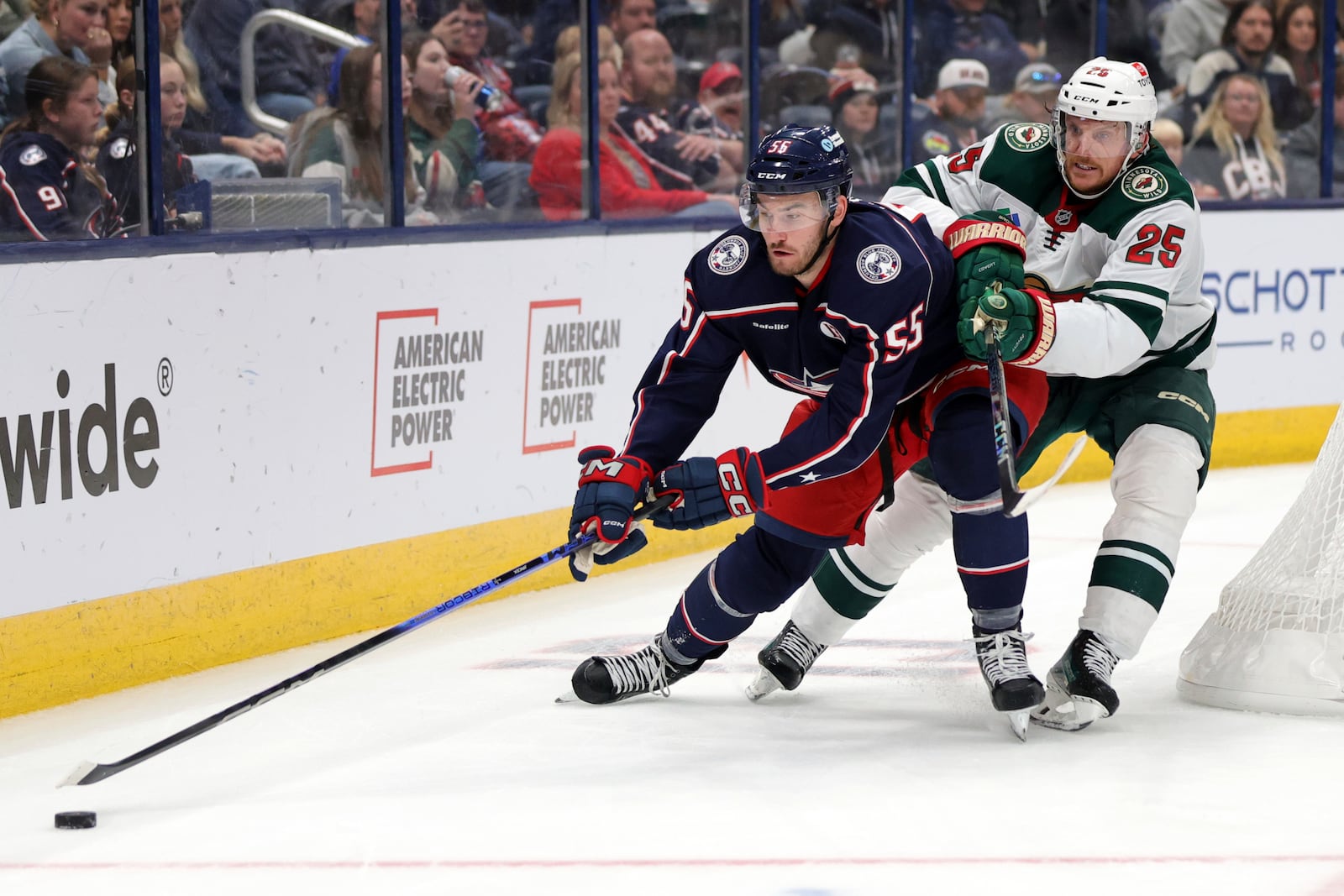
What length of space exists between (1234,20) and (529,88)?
3.19 meters

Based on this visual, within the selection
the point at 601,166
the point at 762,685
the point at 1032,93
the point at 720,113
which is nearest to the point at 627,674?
the point at 762,685

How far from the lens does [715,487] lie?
3.17 m

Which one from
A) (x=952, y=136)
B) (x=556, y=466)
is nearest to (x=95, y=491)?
(x=556, y=466)

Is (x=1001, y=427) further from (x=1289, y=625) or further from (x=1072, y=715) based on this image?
(x=1289, y=625)

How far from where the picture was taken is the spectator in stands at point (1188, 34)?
711cm

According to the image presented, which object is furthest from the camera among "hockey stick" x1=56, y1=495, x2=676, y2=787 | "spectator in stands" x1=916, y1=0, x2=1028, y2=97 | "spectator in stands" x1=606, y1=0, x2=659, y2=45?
"spectator in stands" x1=916, y1=0, x2=1028, y2=97

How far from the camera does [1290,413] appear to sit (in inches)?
279

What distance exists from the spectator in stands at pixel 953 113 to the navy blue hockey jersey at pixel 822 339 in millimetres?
3363

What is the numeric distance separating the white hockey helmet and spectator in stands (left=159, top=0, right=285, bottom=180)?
1.89 meters

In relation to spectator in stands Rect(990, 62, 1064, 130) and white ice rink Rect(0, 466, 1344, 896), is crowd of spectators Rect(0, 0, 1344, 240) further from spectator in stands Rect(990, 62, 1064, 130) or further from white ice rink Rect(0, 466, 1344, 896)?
white ice rink Rect(0, 466, 1344, 896)

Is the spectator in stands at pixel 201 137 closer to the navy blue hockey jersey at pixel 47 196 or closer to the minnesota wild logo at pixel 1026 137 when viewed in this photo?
the navy blue hockey jersey at pixel 47 196

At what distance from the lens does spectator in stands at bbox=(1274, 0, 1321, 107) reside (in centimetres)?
727

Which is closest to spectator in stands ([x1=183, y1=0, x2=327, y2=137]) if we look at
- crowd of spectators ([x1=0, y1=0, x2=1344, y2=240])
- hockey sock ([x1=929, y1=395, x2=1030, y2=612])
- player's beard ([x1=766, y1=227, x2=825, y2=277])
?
crowd of spectators ([x1=0, y1=0, x2=1344, y2=240])

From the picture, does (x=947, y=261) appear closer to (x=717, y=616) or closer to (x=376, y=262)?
(x=717, y=616)
